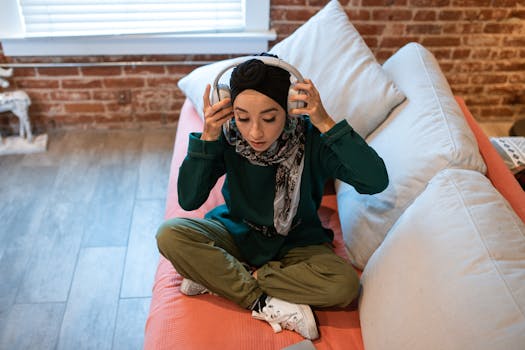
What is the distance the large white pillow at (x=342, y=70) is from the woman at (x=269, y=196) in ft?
1.10

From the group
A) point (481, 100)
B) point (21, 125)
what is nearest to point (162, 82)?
point (21, 125)

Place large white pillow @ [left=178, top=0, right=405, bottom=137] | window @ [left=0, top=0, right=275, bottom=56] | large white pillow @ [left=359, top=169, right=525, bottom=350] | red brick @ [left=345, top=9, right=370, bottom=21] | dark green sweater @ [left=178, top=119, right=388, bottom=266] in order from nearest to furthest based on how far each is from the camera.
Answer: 1. large white pillow @ [left=359, top=169, right=525, bottom=350]
2. dark green sweater @ [left=178, top=119, right=388, bottom=266]
3. large white pillow @ [left=178, top=0, right=405, bottom=137]
4. window @ [left=0, top=0, right=275, bottom=56]
5. red brick @ [left=345, top=9, right=370, bottom=21]

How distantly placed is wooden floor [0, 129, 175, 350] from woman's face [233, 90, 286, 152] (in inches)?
35.2

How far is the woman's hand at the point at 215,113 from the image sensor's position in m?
1.34

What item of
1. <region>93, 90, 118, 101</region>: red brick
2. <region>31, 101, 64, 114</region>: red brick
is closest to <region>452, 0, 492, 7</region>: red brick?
<region>93, 90, 118, 101</region>: red brick

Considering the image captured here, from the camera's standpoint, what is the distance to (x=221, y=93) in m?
1.35

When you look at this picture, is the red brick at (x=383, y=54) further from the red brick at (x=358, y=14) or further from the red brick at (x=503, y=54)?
the red brick at (x=503, y=54)

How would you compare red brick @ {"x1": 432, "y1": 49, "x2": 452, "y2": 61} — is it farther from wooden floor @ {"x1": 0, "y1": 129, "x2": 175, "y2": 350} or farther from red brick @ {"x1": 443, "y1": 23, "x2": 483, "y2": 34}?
wooden floor @ {"x1": 0, "y1": 129, "x2": 175, "y2": 350}

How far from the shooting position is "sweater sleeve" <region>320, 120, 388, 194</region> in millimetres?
1335

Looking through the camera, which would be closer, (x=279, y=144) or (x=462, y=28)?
(x=279, y=144)

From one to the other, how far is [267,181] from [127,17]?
156 cm

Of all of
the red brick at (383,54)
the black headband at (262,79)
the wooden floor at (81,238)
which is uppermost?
the black headband at (262,79)

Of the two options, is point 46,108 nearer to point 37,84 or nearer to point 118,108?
point 37,84

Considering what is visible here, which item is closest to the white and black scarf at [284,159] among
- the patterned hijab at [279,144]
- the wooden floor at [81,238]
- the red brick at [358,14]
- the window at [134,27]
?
the patterned hijab at [279,144]
